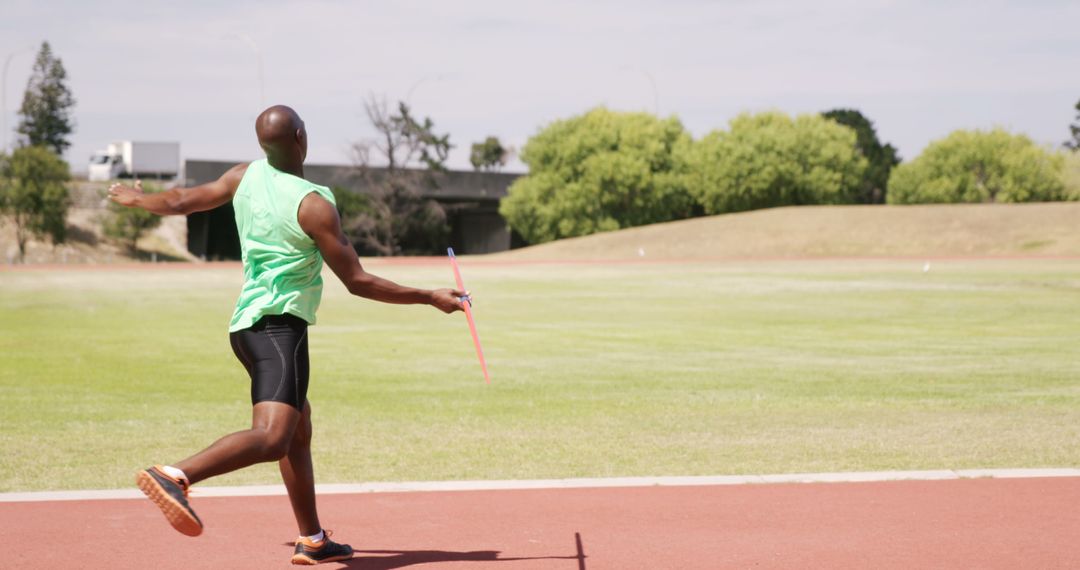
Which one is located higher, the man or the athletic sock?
the man

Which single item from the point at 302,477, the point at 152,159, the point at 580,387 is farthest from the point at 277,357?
the point at 152,159

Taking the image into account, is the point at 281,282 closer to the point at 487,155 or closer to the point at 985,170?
the point at 985,170

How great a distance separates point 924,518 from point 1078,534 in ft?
2.44

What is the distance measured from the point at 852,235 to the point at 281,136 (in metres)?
67.5

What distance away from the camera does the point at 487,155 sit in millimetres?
139000

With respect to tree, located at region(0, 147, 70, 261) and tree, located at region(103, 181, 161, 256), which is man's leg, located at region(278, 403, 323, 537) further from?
tree, located at region(103, 181, 161, 256)

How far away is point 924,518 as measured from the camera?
6777mm

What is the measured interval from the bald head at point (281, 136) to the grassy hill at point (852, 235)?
60757 mm

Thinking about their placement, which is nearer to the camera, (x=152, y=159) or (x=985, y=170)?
(x=152, y=159)

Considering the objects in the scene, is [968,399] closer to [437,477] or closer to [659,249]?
[437,477]

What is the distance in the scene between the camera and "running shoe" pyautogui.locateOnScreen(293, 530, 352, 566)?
5.87 meters

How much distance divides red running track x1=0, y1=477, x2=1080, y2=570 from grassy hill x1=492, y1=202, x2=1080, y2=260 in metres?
58.2

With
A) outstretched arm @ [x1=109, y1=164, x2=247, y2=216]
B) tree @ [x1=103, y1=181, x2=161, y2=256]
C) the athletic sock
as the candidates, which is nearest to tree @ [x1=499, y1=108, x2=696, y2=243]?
tree @ [x1=103, y1=181, x2=161, y2=256]

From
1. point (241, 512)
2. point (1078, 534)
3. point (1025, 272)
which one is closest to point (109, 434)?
point (241, 512)
